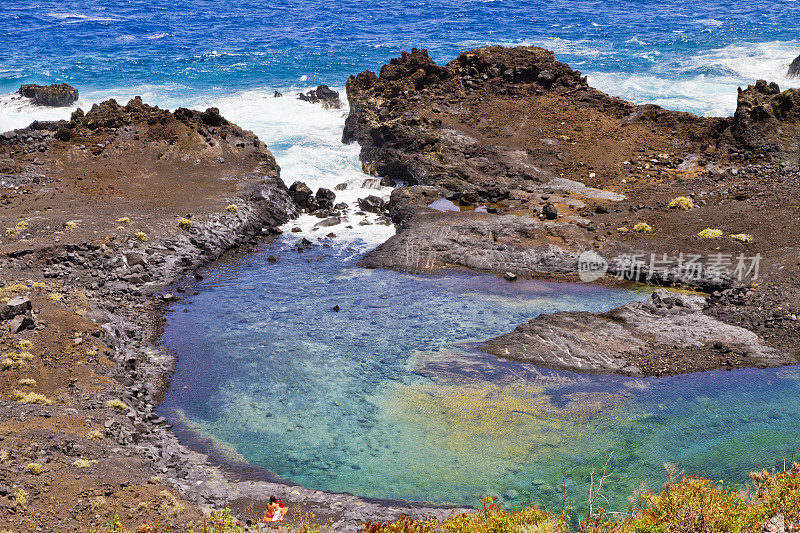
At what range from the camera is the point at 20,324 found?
801 inches

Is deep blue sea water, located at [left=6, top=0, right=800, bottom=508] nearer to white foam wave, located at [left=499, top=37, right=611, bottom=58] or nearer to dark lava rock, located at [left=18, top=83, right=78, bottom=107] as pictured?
dark lava rock, located at [left=18, top=83, right=78, bottom=107]

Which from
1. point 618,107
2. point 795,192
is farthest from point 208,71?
point 795,192

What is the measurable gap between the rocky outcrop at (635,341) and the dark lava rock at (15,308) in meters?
15.8

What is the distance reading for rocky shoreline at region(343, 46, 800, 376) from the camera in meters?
22.9

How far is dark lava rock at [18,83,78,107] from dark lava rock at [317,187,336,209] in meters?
32.4

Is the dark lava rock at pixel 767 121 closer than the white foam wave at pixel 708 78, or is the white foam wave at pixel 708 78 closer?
the dark lava rock at pixel 767 121

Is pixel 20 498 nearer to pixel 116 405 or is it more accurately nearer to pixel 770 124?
pixel 116 405

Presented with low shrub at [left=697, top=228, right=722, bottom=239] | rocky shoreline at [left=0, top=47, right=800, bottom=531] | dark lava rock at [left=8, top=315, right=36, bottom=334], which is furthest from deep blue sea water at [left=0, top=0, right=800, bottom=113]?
dark lava rock at [left=8, top=315, right=36, bottom=334]

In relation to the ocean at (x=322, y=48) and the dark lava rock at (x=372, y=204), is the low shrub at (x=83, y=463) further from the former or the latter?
the ocean at (x=322, y=48)

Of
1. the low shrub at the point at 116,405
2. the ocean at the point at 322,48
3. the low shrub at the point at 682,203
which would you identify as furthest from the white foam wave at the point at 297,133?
the low shrub at the point at 116,405

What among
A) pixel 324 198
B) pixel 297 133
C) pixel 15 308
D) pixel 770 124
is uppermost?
pixel 770 124

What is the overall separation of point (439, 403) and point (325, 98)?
131ft

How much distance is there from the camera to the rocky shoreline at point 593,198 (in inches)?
902

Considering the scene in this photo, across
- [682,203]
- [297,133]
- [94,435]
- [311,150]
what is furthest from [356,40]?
[94,435]
